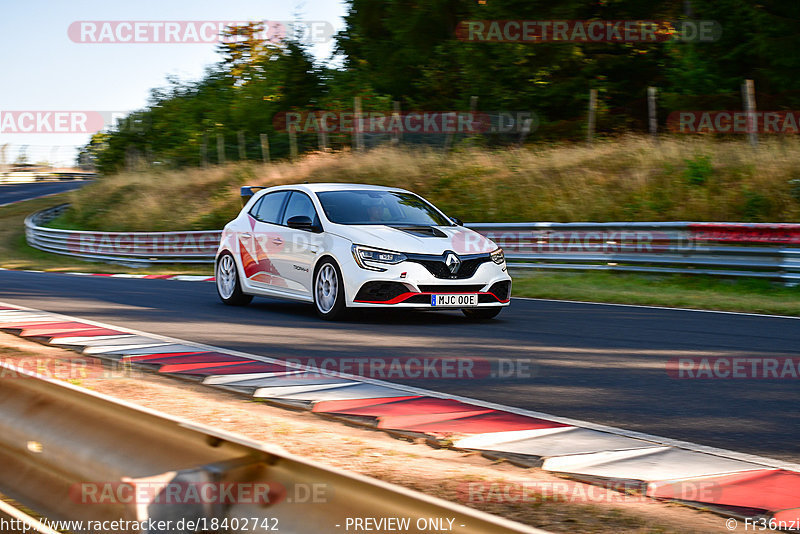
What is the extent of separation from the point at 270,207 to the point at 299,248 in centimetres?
129

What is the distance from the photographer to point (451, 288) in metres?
10.1

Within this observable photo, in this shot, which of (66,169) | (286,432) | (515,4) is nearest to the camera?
(286,432)

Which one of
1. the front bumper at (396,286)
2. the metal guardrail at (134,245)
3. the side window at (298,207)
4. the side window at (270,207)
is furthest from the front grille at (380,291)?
the metal guardrail at (134,245)

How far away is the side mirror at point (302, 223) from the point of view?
35.1ft

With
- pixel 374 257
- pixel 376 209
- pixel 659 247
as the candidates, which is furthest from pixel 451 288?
pixel 659 247

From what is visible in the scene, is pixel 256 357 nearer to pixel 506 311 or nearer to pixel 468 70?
pixel 506 311

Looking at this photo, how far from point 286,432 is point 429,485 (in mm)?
1235

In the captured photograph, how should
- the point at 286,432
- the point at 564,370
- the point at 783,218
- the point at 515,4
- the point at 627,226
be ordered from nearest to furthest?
the point at 286,432
the point at 564,370
the point at 627,226
the point at 783,218
the point at 515,4

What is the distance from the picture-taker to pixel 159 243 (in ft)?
87.6

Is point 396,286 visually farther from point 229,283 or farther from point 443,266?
point 229,283

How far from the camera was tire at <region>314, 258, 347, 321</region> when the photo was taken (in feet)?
33.4

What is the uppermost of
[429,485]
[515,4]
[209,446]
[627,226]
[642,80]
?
[515,4]

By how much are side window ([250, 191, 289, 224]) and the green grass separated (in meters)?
4.37

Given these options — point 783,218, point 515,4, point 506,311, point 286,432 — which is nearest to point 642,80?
point 515,4
